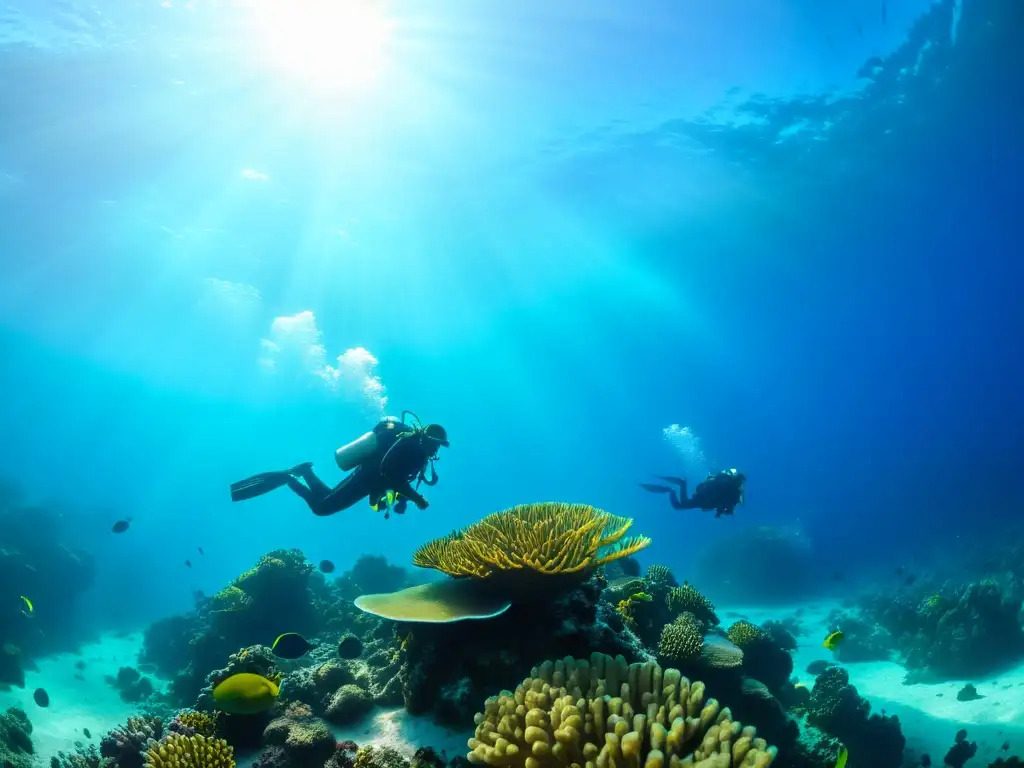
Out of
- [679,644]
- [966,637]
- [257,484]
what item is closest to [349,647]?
[679,644]

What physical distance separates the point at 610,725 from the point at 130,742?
5.29 meters

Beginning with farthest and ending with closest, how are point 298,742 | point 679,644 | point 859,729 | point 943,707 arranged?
point 943,707
point 859,729
point 679,644
point 298,742

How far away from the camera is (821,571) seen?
113ft

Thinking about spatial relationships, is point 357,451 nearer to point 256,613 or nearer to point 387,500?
point 387,500

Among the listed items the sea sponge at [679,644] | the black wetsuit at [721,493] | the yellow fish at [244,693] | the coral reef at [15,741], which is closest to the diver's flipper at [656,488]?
the black wetsuit at [721,493]

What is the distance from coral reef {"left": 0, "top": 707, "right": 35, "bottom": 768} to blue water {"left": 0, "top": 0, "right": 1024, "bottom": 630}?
27414 mm

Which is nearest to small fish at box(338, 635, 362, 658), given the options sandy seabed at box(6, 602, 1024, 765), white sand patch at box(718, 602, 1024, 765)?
sandy seabed at box(6, 602, 1024, 765)

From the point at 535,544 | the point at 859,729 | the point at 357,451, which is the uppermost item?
the point at 357,451

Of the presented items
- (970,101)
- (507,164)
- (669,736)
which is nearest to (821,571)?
(970,101)

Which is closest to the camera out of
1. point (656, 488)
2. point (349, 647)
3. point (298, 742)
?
point (298, 742)

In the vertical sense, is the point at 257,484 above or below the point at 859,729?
above

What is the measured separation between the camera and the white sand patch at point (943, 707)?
30.7 feet

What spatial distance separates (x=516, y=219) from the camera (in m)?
43.3

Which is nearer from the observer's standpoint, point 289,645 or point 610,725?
point 610,725
